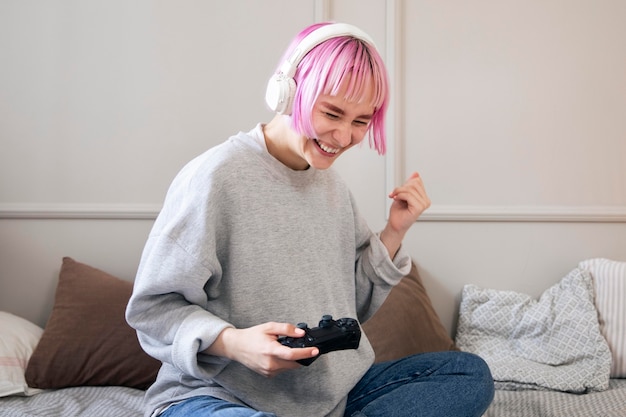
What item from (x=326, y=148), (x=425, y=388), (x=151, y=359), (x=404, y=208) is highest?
(x=326, y=148)

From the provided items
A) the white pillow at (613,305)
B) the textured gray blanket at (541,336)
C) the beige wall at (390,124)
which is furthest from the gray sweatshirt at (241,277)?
the white pillow at (613,305)

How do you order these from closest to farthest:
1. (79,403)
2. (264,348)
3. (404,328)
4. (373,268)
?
(264,348) → (373,268) → (79,403) → (404,328)

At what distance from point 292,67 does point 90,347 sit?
1.03 metres

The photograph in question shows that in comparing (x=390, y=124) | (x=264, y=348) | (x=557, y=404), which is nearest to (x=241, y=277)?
(x=264, y=348)

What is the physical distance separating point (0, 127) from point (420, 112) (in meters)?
1.35

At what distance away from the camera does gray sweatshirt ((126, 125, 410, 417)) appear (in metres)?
0.99

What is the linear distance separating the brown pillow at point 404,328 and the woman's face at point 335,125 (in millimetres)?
841

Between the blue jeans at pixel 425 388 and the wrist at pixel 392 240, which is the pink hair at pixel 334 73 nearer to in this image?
the wrist at pixel 392 240

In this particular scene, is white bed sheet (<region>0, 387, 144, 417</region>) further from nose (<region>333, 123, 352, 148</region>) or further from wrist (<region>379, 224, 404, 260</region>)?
nose (<region>333, 123, 352, 148</region>)

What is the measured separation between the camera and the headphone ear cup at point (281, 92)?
3.46 feet

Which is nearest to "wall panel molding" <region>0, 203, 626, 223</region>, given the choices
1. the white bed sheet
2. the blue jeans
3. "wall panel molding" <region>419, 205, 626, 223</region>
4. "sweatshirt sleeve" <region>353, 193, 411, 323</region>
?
"wall panel molding" <region>419, 205, 626, 223</region>

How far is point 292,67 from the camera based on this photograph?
1069 mm

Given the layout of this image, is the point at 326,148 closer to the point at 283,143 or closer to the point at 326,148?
the point at 326,148

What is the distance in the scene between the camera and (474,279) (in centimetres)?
218
